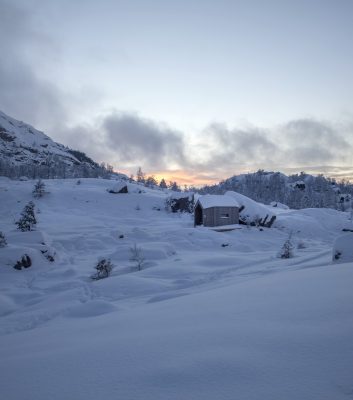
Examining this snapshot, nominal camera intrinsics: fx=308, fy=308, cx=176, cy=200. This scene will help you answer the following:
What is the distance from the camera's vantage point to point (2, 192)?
1598 inches

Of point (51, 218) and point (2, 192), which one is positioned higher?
point (2, 192)

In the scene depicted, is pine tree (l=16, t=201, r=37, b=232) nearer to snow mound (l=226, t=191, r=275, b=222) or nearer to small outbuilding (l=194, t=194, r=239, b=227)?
small outbuilding (l=194, t=194, r=239, b=227)

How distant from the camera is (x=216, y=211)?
3466 cm

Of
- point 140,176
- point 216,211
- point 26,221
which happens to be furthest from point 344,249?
point 140,176

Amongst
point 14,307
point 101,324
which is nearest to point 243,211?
point 14,307

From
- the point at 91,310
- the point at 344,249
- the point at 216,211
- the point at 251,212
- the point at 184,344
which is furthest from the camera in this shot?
the point at 251,212

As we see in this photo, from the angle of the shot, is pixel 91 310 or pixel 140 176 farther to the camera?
pixel 140 176

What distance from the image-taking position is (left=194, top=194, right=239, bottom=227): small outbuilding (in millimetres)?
34562

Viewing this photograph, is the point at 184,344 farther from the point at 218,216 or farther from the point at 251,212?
the point at 251,212

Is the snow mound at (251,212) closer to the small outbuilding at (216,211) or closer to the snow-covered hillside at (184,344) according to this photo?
the small outbuilding at (216,211)

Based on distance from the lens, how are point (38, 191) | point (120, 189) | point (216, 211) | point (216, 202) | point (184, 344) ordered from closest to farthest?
point (184, 344) → point (216, 211) → point (216, 202) → point (38, 191) → point (120, 189)

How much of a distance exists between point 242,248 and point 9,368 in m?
22.4

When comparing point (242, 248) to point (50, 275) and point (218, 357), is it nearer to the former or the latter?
point (50, 275)

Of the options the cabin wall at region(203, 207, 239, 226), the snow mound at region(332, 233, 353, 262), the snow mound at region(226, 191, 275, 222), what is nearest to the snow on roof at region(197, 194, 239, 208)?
the cabin wall at region(203, 207, 239, 226)
